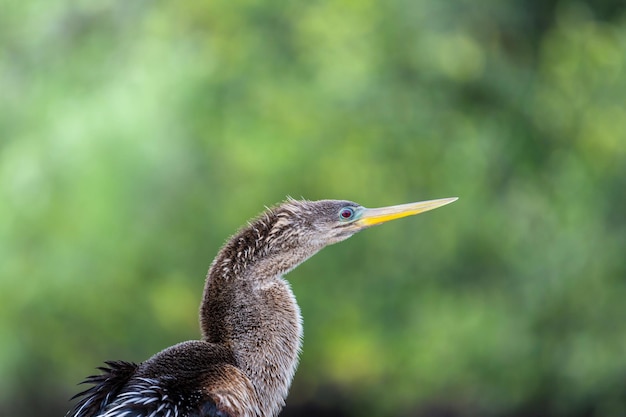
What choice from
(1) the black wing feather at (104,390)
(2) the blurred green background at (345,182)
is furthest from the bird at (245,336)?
(2) the blurred green background at (345,182)

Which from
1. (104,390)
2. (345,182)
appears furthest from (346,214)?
(345,182)

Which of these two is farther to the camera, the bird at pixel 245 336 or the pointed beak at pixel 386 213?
the pointed beak at pixel 386 213

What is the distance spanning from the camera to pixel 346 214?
459 centimetres

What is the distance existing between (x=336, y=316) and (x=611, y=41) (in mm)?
4512

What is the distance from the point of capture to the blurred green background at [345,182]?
1134 centimetres

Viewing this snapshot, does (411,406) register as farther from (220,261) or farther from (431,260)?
(220,261)

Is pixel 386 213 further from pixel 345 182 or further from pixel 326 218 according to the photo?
pixel 345 182

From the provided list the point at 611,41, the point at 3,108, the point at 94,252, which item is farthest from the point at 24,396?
the point at 611,41

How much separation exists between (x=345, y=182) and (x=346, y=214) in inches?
310

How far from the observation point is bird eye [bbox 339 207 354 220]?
4578 millimetres

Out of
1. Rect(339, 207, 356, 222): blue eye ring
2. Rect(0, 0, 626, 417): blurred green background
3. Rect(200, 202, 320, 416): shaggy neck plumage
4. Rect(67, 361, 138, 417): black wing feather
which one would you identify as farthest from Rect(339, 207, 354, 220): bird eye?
Rect(0, 0, 626, 417): blurred green background

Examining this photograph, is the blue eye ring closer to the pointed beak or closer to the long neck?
the pointed beak

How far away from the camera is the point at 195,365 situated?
400cm

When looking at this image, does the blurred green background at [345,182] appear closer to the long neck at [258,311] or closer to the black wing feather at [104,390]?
the long neck at [258,311]
